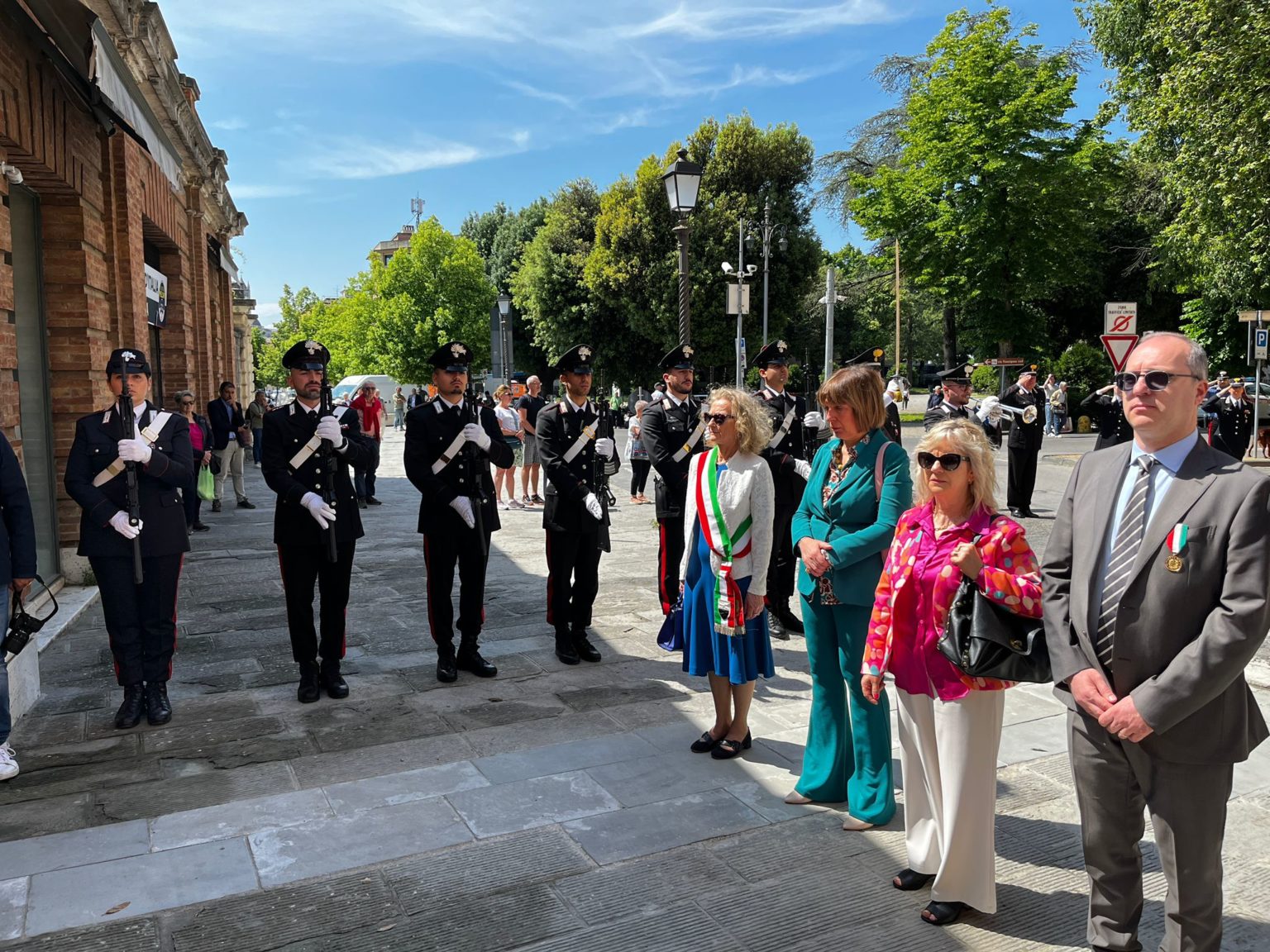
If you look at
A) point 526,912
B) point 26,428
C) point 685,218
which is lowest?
point 526,912

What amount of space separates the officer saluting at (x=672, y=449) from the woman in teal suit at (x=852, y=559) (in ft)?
7.84

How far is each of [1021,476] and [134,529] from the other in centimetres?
1092

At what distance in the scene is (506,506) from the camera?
49.1 ft

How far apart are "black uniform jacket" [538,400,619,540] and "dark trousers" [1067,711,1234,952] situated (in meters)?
3.85

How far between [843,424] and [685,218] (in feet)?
25.5

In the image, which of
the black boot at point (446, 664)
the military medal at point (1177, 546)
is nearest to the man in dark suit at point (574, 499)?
the black boot at point (446, 664)

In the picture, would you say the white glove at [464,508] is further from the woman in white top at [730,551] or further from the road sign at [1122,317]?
the road sign at [1122,317]

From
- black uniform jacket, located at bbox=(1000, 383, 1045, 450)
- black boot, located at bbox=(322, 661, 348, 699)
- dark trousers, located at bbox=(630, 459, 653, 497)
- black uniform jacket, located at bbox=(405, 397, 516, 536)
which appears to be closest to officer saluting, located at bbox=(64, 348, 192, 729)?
black boot, located at bbox=(322, 661, 348, 699)

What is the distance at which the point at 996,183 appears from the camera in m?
30.5

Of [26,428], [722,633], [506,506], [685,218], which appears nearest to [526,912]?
[722,633]

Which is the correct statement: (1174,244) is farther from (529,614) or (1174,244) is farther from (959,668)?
(959,668)

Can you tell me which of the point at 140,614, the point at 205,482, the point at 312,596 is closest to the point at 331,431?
the point at 312,596

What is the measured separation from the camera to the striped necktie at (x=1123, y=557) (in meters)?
2.78

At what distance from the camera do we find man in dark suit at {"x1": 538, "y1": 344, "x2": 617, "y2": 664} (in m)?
6.46
